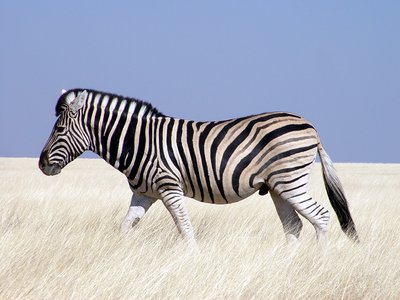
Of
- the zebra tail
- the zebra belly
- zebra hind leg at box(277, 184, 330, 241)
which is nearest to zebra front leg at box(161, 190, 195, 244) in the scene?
the zebra belly

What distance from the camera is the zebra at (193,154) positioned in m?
8.52

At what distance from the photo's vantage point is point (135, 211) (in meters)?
8.89

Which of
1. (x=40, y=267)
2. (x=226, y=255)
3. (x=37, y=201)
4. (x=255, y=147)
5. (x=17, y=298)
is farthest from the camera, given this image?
(x=37, y=201)

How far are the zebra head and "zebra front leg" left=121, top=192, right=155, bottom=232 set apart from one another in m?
0.91

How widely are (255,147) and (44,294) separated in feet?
11.9

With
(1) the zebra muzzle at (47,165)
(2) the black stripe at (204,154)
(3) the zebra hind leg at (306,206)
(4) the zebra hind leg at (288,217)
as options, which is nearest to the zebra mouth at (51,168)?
(1) the zebra muzzle at (47,165)

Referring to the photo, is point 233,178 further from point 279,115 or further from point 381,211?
point 381,211

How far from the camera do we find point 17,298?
18.0 feet

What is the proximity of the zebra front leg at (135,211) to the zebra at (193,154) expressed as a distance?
12mm

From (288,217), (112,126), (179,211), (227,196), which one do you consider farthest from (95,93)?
(288,217)

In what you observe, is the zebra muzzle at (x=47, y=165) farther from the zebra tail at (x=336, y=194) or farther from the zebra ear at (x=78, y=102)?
the zebra tail at (x=336, y=194)

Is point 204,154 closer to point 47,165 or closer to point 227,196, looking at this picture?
point 227,196

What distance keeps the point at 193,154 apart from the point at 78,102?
153cm

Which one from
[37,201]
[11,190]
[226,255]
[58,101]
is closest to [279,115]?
[226,255]
